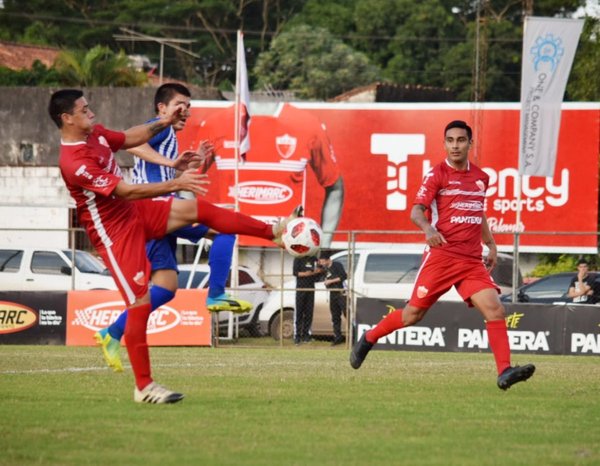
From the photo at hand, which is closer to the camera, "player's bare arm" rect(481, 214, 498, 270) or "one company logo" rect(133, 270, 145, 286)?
"one company logo" rect(133, 270, 145, 286)

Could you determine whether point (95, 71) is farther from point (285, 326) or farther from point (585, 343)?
point (585, 343)

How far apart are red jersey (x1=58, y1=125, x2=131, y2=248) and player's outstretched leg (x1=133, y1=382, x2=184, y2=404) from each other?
1163 mm

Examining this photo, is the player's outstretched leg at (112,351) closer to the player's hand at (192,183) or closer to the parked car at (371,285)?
the player's hand at (192,183)

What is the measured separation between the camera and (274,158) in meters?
35.8

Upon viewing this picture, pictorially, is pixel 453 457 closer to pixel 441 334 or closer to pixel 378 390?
pixel 378 390

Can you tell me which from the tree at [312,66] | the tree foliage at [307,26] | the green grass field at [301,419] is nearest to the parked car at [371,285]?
the green grass field at [301,419]

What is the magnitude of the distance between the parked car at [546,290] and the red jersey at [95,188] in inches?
680

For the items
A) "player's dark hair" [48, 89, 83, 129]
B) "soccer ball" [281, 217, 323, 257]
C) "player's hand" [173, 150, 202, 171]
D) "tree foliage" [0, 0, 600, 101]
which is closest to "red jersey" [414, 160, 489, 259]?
"soccer ball" [281, 217, 323, 257]

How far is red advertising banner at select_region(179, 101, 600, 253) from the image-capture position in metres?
34.9

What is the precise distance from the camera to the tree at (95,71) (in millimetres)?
51000

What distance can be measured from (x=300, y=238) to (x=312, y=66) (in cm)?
5764

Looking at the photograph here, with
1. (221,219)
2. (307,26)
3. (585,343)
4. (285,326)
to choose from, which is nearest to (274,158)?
(285,326)

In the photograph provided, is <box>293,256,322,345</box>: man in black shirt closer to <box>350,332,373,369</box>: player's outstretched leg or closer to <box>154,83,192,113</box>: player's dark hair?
<box>350,332,373,369</box>: player's outstretched leg

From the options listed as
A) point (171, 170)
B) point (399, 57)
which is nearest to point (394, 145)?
point (171, 170)
